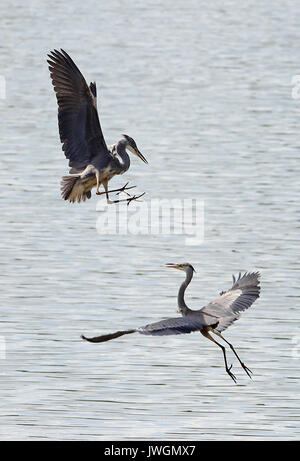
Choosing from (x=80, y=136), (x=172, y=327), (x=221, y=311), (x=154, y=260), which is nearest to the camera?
(x=172, y=327)

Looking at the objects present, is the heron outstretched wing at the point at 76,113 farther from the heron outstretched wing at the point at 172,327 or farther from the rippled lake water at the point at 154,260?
the heron outstretched wing at the point at 172,327

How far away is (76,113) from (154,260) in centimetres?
503

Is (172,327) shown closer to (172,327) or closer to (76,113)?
(172,327)

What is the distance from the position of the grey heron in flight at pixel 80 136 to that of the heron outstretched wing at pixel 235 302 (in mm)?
1573

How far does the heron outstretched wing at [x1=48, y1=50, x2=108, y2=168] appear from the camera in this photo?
47.4 ft

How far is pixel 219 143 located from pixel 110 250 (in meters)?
8.13

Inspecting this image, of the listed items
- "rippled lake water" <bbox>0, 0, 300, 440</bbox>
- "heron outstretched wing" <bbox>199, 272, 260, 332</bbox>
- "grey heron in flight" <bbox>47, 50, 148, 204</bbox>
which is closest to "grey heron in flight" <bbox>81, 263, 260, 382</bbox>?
"heron outstretched wing" <bbox>199, 272, 260, 332</bbox>

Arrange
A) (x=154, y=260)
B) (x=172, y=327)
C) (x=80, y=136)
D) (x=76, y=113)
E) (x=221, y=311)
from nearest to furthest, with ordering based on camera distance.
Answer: (x=172, y=327)
(x=221, y=311)
(x=76, y=113)
(x=80, y=136)
(x=154, y=260)

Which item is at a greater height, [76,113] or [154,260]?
[76,113]

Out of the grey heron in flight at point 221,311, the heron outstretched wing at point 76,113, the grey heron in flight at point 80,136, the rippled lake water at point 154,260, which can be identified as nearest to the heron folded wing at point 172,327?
the grey heron in flight at point 221,311

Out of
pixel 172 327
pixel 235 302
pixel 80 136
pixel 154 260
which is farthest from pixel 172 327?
pixel 154 260

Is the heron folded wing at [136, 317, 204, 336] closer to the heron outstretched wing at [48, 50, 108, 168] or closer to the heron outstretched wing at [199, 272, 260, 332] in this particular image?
the heron outstretched wing at [199, 272, 260, 332]

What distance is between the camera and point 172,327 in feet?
39.9
